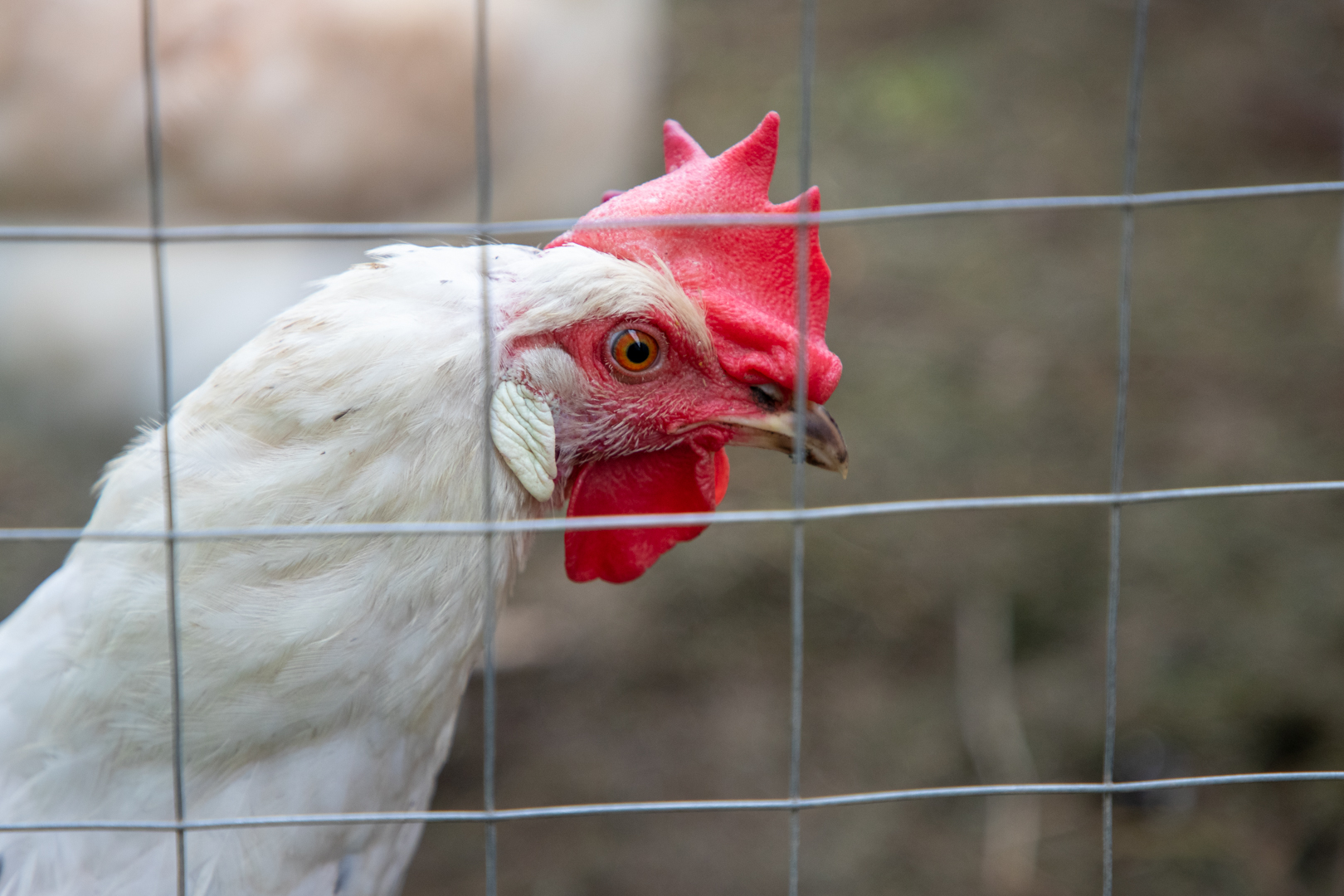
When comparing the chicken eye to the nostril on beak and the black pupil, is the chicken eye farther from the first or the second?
the nostril on beak

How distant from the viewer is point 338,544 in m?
1.28

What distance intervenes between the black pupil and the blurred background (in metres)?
1.64

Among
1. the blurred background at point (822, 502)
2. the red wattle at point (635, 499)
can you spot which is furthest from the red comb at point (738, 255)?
the blurred background at point (822, 502)

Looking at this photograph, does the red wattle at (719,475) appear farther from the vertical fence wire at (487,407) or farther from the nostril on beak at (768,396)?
the vertical fence wire at (487,407)

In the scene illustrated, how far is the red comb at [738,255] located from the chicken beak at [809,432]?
0.16ft

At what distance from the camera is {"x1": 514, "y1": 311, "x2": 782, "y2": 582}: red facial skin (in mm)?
1417

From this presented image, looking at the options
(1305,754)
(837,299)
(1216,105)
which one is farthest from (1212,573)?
(1216,105)

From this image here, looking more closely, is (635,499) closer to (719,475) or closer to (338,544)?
(719,475)

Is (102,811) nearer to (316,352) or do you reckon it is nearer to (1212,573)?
(316,352)

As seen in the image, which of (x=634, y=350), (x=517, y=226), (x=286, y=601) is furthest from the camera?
(x=634, y=350)

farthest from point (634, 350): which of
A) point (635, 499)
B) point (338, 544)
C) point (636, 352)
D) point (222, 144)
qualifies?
point (222, 144)

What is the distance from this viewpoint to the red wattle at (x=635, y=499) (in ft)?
5.02

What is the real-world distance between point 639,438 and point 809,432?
0.22 metres

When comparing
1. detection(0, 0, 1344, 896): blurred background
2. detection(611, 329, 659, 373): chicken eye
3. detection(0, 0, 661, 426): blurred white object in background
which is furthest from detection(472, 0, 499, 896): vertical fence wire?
detection(0, 0, 661, 426): blurred white object in background
